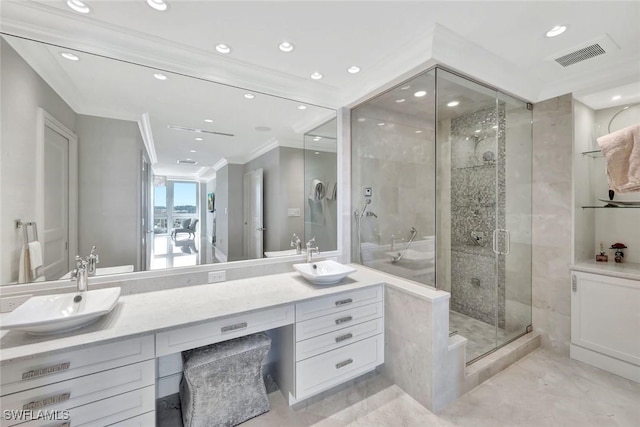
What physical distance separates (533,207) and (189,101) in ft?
11.1

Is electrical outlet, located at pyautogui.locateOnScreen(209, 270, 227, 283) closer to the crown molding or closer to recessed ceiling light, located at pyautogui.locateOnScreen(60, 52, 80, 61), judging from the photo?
the crown molding

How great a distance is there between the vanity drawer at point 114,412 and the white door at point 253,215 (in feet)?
3.77

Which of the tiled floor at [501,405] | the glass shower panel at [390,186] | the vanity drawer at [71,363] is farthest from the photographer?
the glass shower panel at [390,186]

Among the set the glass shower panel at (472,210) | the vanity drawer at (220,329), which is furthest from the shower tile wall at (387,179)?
the vanity drawer at (220,329)

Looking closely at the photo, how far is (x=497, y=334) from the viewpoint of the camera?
256 cm

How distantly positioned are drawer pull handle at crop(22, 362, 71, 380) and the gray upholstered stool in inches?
24.4

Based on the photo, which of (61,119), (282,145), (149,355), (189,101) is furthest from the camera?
(282,145)

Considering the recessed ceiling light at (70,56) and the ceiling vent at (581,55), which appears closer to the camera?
the recessed ceiling light at (70,56)

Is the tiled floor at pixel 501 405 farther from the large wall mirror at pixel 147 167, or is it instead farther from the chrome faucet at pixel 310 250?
the large wall mirror at pixel 147 167

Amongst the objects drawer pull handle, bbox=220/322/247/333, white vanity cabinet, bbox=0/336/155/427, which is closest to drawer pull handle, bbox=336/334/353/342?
drawer pull handle, bbox=220/322/247/333

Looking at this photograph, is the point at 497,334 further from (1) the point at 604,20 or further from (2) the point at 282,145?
(2) the point at 282,145

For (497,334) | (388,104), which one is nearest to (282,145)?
(388,104)

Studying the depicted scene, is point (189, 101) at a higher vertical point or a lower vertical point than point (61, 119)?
higher

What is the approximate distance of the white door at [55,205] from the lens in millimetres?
1554
